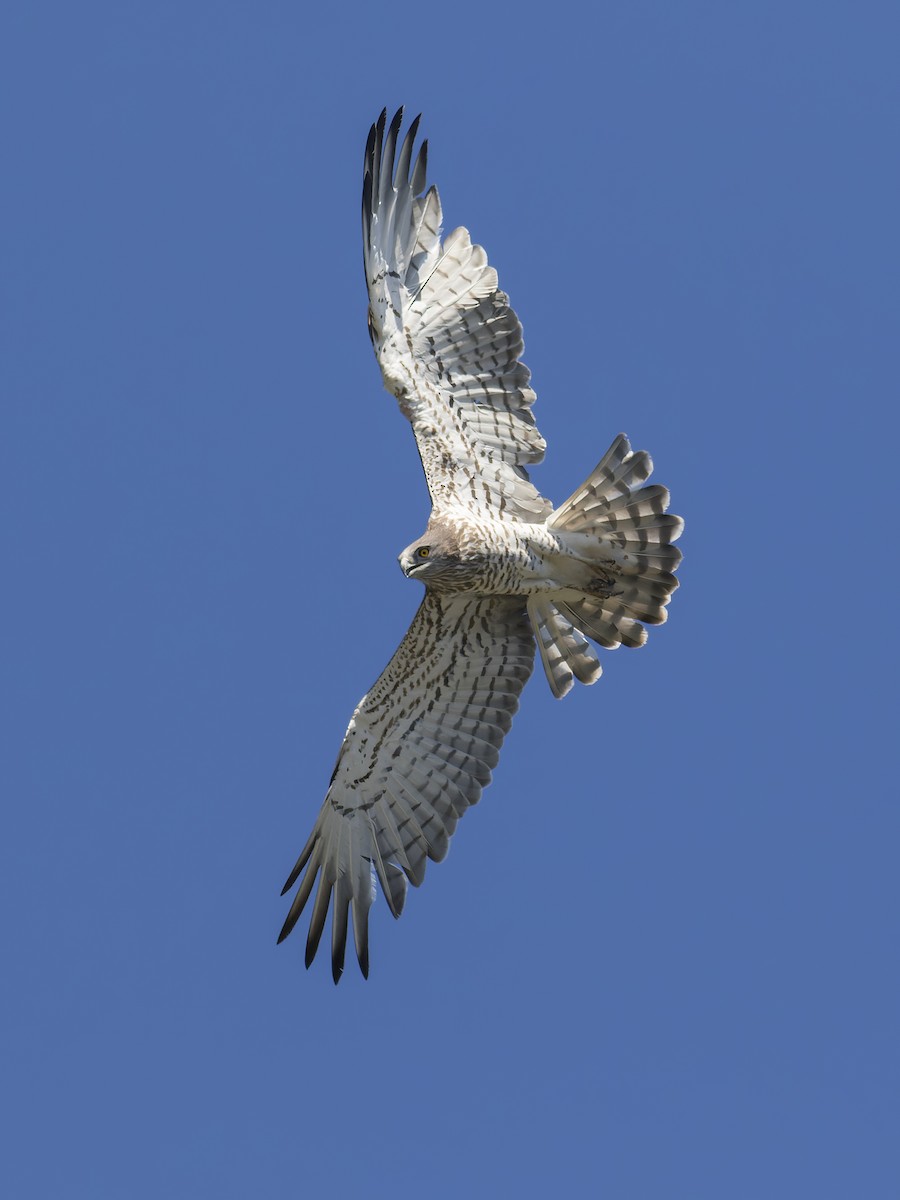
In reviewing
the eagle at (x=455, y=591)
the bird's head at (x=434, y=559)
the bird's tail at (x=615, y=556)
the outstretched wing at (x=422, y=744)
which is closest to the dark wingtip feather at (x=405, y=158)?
the eagle at (x=455, y=591)

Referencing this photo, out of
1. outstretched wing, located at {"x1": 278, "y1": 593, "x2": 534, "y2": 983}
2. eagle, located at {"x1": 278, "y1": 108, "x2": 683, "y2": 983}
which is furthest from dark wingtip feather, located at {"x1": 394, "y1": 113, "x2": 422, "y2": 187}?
outstretched wing, located at {"x1": 278, "y1": 593, "x2": 534, "y2": 983}

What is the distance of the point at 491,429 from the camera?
31.0 feet

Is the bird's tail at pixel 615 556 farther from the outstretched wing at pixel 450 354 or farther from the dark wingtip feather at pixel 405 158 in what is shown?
the dark wingtip feather at pixel 405 158

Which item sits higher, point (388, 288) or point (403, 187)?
point (403, 187)

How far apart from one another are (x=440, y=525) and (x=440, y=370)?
1057mm

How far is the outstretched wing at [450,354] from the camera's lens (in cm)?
938

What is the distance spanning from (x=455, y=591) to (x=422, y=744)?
105 cm

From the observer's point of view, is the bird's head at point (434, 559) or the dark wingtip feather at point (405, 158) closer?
the bird's head at point (434, 559)

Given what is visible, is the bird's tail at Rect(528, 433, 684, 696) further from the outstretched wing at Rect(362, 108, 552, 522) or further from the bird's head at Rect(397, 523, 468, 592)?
the bird's head at Rect(397, 523, 468, 592)

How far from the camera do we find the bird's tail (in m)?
9.12

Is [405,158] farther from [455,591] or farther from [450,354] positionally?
[455,591]

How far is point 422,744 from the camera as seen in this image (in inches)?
376

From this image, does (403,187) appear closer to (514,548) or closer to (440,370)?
(440,370)

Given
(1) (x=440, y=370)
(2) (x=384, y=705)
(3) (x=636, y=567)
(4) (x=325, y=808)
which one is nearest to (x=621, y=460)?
(3) (x=636, y=567)
